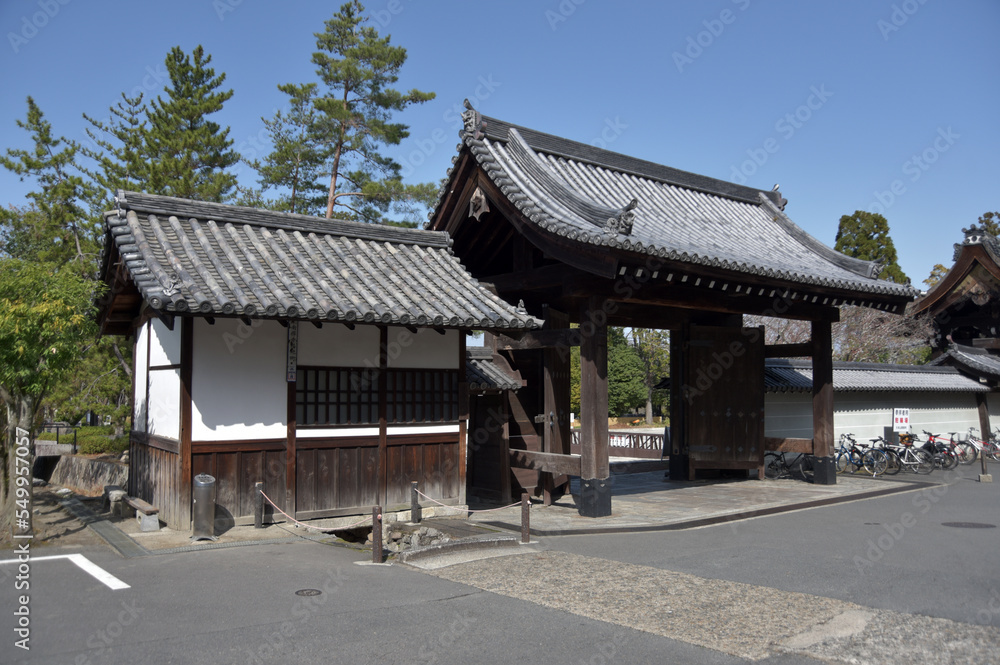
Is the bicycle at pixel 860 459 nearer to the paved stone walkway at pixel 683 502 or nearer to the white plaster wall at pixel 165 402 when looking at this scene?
the paved stone walkway at pixel 683 502

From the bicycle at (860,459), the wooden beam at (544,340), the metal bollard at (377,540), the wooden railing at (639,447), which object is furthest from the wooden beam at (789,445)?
the metal bollard at (377,540)

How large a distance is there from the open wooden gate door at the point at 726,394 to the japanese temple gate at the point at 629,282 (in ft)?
0.11

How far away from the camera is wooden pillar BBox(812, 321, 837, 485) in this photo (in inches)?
642

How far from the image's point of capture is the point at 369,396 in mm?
11570

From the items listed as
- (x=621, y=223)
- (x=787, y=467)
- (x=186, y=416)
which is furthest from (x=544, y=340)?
(x=787, y=467)

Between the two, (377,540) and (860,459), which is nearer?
(377,540)

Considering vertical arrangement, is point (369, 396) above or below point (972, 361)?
below

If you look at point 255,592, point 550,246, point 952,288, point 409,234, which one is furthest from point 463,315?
point 952,288

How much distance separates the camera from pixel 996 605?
7078mm

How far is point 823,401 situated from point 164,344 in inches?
529

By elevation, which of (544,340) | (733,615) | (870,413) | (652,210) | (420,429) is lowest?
(733,615)

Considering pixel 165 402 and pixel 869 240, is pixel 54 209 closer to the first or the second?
pixel 165 402

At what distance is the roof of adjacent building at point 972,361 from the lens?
25.2 metres

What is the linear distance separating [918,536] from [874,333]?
82.0ft
